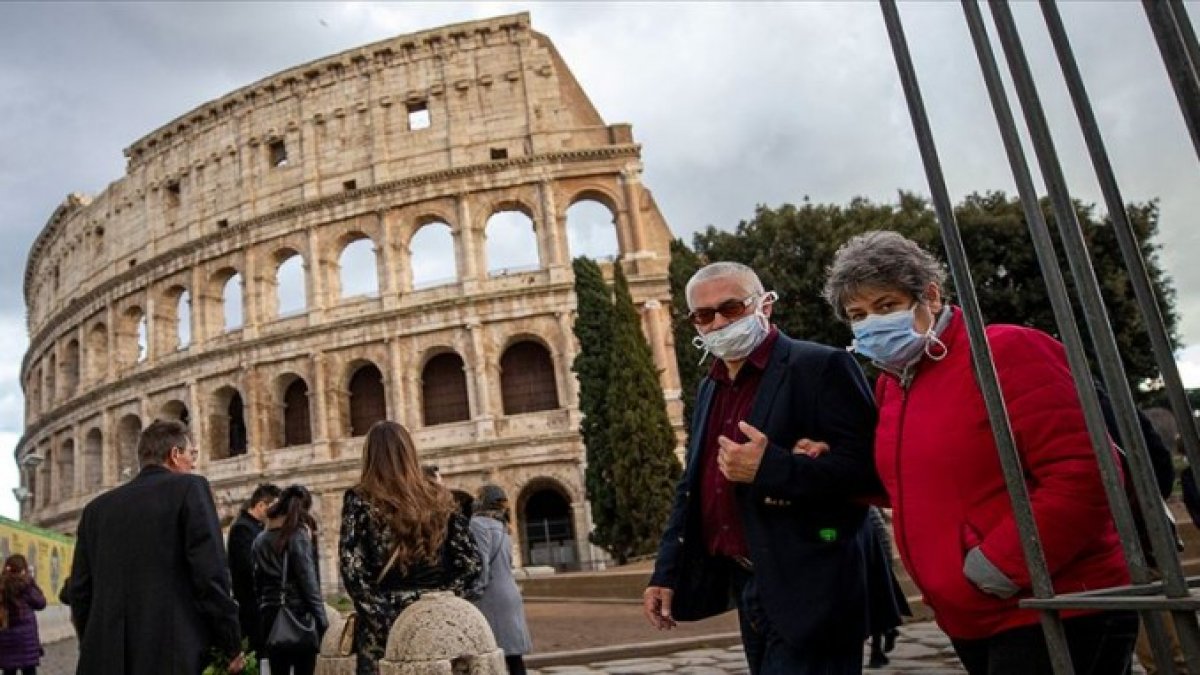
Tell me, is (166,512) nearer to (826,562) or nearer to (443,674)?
(443,674)

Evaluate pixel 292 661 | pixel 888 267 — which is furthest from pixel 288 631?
pixel 888 267

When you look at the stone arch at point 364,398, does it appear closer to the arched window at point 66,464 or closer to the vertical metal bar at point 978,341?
the arched window at point 66,464

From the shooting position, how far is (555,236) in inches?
1017

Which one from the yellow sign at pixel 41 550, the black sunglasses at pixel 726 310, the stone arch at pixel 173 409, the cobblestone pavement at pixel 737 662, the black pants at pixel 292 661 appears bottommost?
the cobblestone pavement at pixel 737 662

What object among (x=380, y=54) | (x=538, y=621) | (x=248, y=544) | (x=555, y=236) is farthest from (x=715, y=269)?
(x=380, y=54)

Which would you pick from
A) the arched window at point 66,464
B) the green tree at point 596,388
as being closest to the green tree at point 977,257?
the green tree at point 596,388

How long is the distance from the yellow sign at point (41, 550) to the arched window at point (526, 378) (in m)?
11.7

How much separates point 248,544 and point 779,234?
16.4 meters

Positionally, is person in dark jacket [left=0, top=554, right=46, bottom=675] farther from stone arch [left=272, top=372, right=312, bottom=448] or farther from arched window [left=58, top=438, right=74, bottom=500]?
arched window [left=58, top=438, right=74, bottom=500]

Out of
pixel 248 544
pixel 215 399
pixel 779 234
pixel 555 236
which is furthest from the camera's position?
pixel 215 399

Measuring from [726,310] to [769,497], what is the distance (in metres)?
0.68

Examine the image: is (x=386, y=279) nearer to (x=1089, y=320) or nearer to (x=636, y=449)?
(x=636, y=449)

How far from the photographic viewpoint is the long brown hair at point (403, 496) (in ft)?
11.6

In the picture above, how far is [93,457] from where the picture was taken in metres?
32.1
